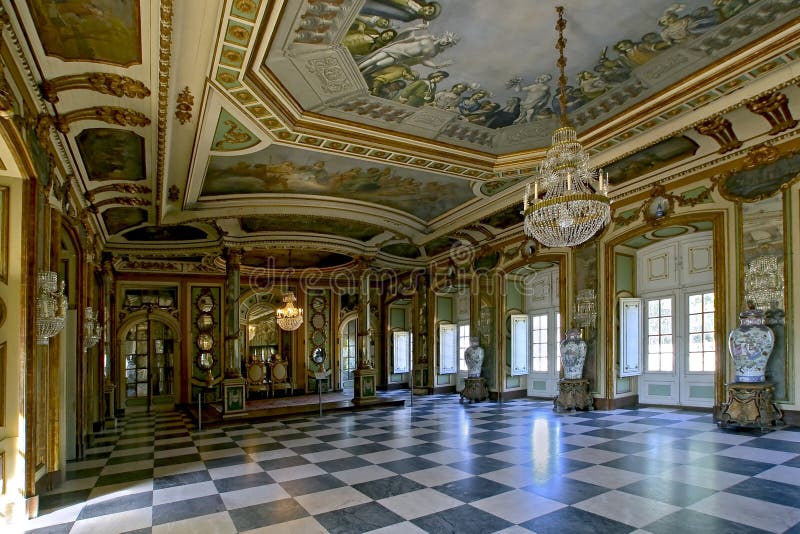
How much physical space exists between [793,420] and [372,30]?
23.2ft

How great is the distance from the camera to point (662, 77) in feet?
19.5

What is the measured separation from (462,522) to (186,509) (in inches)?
93.9

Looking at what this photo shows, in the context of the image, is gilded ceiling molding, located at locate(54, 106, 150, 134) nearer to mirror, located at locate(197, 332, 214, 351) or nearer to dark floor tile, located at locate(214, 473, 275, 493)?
dark floor tile, located at locate(214, 473, 275, 493)

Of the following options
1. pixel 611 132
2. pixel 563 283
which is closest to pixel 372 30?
pixel 611 132

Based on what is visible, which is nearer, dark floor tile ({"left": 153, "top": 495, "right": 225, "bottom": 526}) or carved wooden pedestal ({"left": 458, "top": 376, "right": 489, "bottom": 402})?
dark floor tile ({"left": 153, "top": 495, "right": 225, "bottom": 526})

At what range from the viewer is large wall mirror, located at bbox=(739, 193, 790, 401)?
680 cm

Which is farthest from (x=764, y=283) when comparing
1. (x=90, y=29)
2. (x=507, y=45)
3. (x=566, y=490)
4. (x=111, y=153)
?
(x=111, y=153)

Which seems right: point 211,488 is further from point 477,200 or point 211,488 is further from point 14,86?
point 477,200

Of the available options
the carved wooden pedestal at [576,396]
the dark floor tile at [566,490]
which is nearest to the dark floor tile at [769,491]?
the dark floor tile at [566,490]

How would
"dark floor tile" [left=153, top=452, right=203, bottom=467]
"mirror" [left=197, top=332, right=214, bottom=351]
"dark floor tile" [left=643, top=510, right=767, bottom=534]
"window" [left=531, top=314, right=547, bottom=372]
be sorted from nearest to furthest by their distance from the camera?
"dark floor tile" [left=643, top=510, right=767, bottom=534] → "dark floor tile" [left=153, top=452, right=203, bottom=467] → "window" [left=531, top=314, right=547, bottom=372] → "mirror" [left=197, top=332, right=214, bottom=351]

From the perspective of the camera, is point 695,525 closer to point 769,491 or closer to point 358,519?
point 769,491

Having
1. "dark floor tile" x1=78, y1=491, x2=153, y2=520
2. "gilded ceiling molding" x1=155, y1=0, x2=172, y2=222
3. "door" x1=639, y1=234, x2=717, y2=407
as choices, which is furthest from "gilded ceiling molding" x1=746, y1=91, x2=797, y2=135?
"dark floor tile" x1=78, y1=491, x2=153, y2=520

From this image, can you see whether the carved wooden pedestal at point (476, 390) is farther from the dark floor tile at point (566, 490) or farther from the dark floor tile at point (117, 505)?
the dark floor tile at point (117, 505)

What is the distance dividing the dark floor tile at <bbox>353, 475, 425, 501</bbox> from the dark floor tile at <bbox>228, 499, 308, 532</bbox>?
2.20ft
